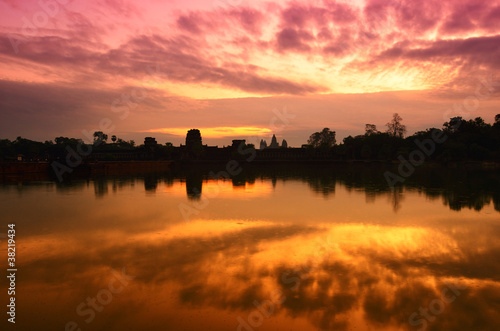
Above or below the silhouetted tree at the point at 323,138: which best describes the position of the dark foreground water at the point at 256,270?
below

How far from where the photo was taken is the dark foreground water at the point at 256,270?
6.69 metres

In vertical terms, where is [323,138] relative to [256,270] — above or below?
above

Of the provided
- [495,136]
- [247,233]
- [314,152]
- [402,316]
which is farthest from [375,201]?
[314,152]

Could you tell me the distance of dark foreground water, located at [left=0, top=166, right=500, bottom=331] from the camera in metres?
6.69

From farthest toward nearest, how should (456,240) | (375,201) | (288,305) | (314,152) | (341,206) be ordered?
(314,152)
(375,201)
(341,206)
(456,240)
(288,305)

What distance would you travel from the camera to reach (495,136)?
9319 centimetres

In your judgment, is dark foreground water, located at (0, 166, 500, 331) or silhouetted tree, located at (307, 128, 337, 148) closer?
dark foreground water, located at (0, 166, 500, 331)

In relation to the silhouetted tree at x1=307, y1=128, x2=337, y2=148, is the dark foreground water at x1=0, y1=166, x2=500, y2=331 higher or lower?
lower

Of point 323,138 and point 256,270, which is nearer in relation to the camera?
point 256,270

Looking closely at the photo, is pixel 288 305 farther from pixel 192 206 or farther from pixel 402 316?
pixel 192 206

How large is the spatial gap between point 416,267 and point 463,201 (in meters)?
15.6

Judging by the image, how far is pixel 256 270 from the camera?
9211 mm

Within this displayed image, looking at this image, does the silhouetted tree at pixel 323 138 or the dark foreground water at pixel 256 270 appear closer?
the dark foreground water at pixel 256 270

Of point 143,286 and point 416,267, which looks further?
point 416,267
